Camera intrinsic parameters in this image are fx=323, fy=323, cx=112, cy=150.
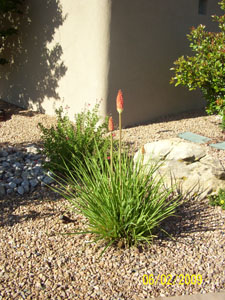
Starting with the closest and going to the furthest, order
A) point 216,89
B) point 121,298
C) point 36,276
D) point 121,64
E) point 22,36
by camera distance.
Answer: point 121,298, point 36,276, point 216,89, point 121,64, point 22,36

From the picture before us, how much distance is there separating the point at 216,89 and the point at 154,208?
334cm

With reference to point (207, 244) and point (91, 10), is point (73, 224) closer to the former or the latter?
point (207, 244)

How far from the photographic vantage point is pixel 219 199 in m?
3.44

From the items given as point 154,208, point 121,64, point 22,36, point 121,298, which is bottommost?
point 121,298

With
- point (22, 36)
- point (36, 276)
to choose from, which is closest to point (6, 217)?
point (36, 276)

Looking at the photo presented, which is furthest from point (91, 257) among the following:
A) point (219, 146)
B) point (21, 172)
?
point (219, 146)

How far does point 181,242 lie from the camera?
2.87m

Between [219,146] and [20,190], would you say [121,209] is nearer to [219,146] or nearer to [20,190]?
[20,190]

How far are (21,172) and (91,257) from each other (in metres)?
1.93

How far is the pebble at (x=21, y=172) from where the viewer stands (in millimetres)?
3867

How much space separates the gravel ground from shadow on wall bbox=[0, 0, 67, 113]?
→ 12.8 ft

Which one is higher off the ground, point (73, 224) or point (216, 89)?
point (216, 89)
